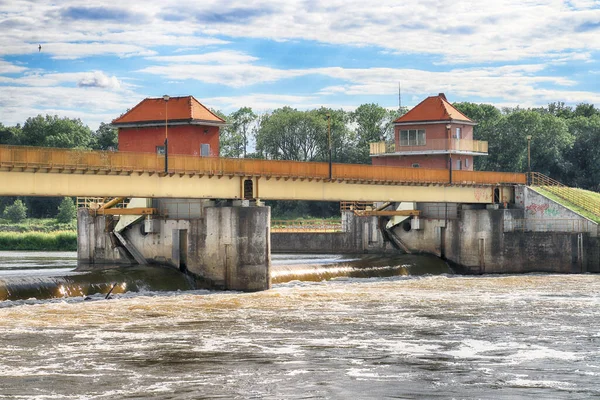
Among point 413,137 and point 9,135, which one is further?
point 9,135

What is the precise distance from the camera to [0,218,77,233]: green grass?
124 meters

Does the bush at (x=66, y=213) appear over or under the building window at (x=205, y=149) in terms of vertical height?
under

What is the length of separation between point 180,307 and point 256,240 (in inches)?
363

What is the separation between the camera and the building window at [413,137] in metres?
89.5

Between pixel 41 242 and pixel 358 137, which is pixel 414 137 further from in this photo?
pixel 358 137

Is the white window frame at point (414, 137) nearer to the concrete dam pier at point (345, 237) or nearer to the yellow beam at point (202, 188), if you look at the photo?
the concrete dam pier at point (345, 237)

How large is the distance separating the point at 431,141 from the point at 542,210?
1372 centimetres

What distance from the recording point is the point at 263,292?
179ft

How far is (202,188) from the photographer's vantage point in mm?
55562

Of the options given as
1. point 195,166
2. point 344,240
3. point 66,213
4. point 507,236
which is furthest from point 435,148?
point 66,213

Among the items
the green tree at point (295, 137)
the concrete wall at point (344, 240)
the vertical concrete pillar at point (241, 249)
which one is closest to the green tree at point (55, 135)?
the green tree at point (295, 137)

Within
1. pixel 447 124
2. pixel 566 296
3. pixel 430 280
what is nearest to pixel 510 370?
pixel 566 296

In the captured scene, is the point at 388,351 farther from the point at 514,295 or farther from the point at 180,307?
the point at 514,295

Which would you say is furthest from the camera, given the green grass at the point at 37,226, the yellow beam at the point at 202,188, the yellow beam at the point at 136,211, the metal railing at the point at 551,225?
the green grass at the point at 37,226
